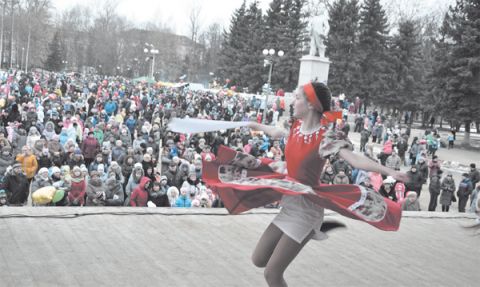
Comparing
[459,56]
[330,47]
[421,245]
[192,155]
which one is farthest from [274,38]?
[421,245]

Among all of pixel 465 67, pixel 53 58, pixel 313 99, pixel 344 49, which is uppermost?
pixel 344 49

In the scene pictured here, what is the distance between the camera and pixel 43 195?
28.5 ft

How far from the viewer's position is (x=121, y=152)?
1316 cm

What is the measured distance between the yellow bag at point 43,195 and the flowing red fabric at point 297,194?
535 centimetres

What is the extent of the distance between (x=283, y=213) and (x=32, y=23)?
267 feet

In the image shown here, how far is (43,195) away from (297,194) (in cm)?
623

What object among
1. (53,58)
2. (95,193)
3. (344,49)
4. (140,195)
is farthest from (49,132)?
(53,58)

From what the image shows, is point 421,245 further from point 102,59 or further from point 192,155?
point 102,59

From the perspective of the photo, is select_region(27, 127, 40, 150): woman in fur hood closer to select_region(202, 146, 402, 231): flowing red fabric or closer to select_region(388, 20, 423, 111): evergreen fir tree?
select_region(202, 146, 402, 231): flowing red fabric

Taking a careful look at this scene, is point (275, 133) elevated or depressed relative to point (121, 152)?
elevated

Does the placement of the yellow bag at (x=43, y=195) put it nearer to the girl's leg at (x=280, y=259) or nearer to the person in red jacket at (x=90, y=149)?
the person in red jacket at (x=90, y=149)

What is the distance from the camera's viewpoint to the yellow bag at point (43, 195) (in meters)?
8.67

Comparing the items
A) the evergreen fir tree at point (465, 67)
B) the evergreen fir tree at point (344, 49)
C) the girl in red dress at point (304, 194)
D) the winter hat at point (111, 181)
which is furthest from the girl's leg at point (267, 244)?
the evergreen fir tree at point (344, 49)

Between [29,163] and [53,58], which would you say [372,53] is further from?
[53,58]
